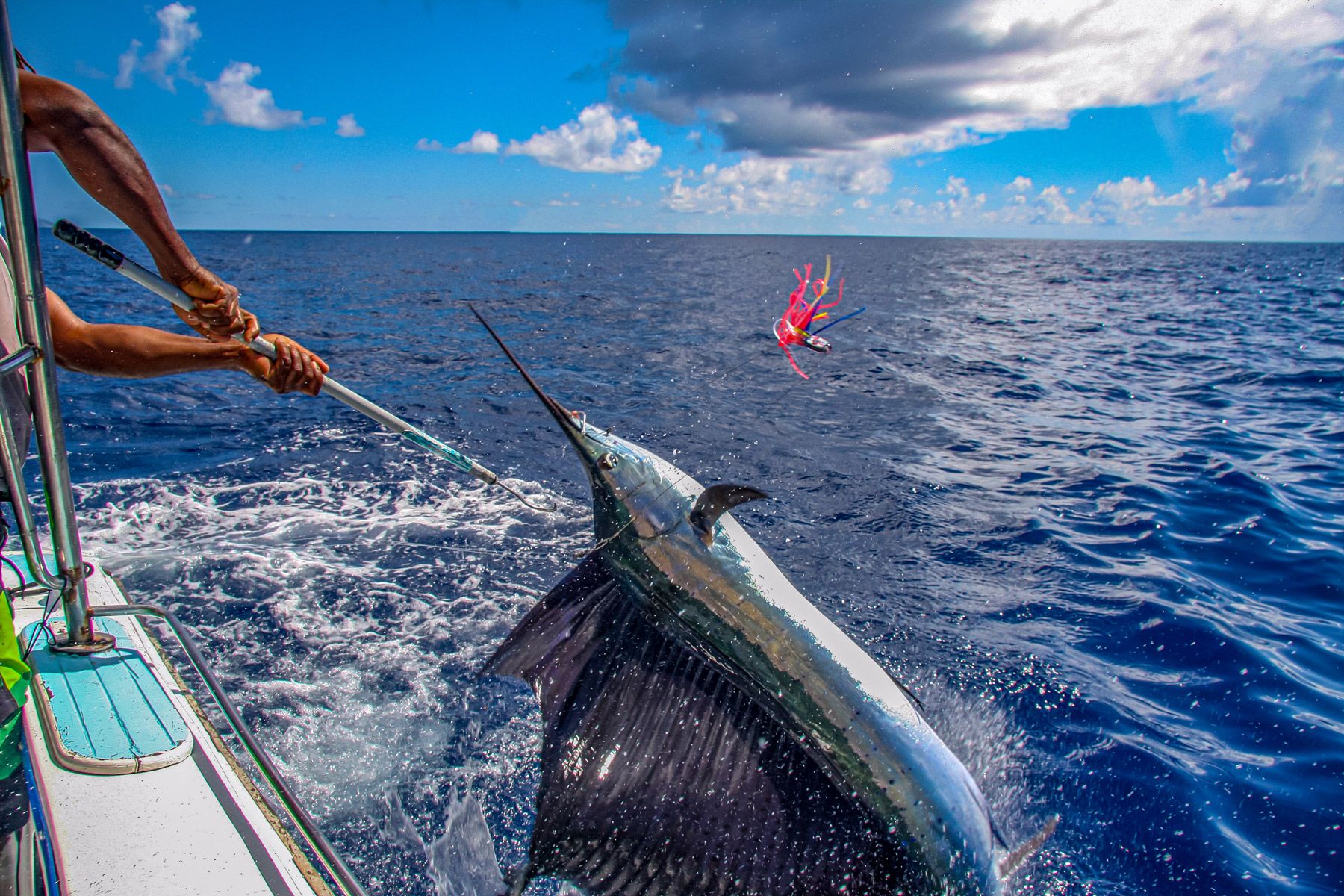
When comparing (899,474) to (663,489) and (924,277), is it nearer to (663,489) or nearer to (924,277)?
(663,489)

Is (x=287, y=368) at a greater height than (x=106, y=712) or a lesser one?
greater

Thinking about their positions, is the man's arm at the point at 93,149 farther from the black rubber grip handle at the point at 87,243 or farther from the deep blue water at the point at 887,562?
the deep blue water at the point at 887,562

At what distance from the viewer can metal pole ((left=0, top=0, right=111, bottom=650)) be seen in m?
1.62

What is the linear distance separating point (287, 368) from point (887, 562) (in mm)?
4257

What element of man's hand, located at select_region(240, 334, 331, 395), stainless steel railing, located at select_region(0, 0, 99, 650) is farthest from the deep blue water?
man's hand, located at select_region(240, 334, 331, 395)

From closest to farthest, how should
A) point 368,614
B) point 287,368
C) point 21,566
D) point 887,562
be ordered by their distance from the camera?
point 287,368 → point 21,566 → point 368,614 → point 887,562

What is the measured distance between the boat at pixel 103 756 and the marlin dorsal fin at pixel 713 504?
4.88 ft

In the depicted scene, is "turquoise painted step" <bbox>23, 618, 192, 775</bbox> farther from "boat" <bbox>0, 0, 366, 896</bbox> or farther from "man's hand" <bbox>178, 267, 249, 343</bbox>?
"man's hand" <bbox>178, 267, 249, 343</bbox>

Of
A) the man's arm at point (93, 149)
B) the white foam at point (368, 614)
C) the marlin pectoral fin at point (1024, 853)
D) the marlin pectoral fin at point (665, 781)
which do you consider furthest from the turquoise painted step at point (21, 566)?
the marlin pectoral fin at point (1024, 853)

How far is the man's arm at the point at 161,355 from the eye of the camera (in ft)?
7.98

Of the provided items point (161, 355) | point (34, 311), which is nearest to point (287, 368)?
point (161, 355)

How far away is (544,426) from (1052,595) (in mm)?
5960

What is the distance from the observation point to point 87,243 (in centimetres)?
200

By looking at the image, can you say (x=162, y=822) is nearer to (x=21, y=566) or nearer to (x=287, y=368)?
(x=287, y=368)
